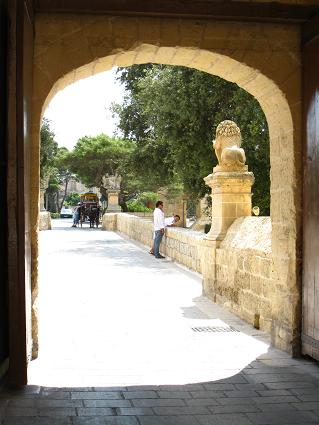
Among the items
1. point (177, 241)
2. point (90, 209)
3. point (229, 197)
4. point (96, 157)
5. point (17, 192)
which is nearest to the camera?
point (17, 192)

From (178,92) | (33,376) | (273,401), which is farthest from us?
(178,92)

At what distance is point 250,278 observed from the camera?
21.9 ft

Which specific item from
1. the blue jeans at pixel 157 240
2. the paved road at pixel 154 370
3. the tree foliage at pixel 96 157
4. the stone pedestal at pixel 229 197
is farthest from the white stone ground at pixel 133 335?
the tree foliage at pixel 96 157

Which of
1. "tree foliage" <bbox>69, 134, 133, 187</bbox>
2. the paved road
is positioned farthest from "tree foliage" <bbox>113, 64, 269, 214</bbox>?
"tree foliage" <bbox>69, 134, 133, 187</bbox>

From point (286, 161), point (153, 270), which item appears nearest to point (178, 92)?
point (153, 270)

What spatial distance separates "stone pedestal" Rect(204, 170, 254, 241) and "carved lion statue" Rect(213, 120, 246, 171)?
124mm

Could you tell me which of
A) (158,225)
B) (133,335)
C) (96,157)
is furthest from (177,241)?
(96,157)

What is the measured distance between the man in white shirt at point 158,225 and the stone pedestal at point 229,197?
5.78 metres

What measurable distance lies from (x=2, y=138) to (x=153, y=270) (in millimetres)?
8188

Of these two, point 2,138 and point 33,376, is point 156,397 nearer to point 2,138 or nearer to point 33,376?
point 33,376

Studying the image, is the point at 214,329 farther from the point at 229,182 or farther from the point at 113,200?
the point at 113,200

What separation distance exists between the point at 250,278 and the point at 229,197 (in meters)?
2.00

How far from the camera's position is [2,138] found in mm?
4105

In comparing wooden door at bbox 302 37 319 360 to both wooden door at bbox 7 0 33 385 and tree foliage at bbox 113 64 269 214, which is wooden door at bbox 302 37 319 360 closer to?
wooden door at bbox 7 0 33 385
